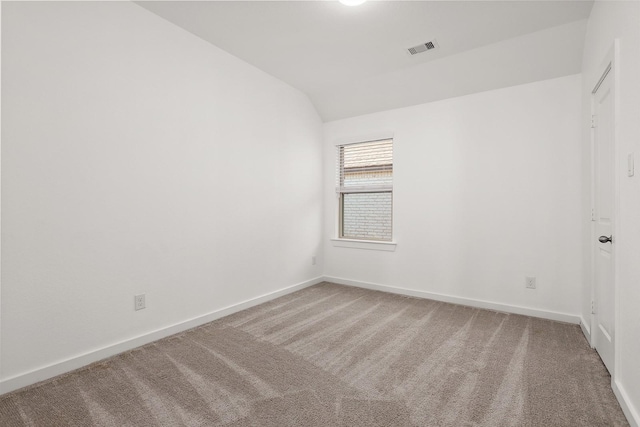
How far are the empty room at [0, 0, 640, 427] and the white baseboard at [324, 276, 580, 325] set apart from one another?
3cm

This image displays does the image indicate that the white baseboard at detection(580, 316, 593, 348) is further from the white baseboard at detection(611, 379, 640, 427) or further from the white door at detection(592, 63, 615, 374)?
the white baseboard at detection(611, 379, 640, 427)

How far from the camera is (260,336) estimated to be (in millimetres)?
2645

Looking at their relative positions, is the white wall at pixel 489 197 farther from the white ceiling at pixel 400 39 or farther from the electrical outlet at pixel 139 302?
the electrical outlet at pixel 139 302

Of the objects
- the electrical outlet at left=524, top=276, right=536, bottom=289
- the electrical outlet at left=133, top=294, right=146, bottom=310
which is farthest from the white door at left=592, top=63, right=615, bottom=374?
the electrical outlet at left=133, top=294, right=146, bottom=310

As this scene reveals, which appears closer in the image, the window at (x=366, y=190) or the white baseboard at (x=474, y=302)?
the white baseboard at (x=474, y=302)

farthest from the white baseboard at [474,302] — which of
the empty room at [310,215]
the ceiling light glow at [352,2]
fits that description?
the ceiling light glow at [352,2]

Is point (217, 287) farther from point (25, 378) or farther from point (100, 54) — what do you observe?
point (100, 54)

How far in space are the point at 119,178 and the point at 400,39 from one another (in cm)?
271

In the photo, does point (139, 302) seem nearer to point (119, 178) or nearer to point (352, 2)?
point (119, 178)

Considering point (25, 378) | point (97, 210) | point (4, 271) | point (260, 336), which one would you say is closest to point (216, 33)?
point (97, 210)

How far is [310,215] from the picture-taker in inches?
171

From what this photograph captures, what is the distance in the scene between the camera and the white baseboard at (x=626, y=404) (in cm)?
148

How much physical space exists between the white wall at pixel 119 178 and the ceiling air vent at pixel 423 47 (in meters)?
1.64

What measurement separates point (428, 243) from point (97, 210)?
10.9 ft
